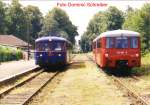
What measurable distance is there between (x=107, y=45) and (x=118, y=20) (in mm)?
92699

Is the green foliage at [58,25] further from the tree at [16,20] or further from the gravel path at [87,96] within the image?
the gravel path at [87,96]

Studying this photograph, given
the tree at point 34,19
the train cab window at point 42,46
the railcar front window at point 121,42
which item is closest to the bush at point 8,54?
the train cab window at point 42,46

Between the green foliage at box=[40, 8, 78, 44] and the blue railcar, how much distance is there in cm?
9410

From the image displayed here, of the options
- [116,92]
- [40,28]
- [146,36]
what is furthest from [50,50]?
[40,28]

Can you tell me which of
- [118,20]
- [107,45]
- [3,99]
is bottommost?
[3,99]

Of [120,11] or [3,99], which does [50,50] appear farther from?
[120,11]

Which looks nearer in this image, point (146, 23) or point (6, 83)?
point (6, 83)

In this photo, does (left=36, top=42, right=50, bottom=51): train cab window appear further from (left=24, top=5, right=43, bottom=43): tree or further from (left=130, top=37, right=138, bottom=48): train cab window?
(left=24, top=5, right=43, bottom=43): tree

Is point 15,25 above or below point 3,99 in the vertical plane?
above

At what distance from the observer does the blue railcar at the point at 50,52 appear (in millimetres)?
35188

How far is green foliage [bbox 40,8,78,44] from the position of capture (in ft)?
443

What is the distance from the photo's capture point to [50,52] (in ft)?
116

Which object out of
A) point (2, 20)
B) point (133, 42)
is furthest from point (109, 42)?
point (2, 20)

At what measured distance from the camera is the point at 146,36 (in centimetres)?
6378
